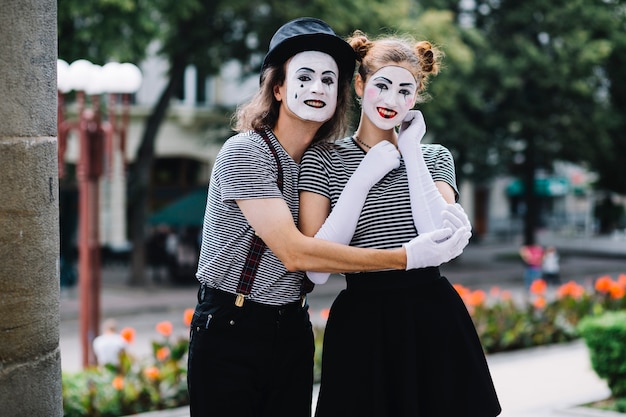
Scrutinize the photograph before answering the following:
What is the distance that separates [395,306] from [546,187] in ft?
146

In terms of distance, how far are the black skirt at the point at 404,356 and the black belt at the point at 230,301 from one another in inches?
8.4

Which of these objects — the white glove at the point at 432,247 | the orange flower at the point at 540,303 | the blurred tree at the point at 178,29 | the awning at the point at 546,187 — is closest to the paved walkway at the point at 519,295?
the orange flower at the point at 540,303

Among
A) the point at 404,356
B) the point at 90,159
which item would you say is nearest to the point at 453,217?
the point at 404,356

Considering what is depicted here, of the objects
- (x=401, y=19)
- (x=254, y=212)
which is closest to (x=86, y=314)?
(x=254, y=212)

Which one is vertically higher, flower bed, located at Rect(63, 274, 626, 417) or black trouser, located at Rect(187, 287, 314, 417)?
black trouser, located at Rect(187, 287, 314, 417)

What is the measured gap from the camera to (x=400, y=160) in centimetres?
326

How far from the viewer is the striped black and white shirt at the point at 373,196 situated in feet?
10.4

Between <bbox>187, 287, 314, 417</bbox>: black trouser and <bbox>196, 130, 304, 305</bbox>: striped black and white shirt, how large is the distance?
0.21 feet

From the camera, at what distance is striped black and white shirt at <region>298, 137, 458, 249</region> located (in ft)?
10.4

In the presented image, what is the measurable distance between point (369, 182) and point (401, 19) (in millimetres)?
18659

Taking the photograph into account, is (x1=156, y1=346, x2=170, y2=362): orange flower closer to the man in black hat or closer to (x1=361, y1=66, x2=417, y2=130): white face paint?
the man in black hat

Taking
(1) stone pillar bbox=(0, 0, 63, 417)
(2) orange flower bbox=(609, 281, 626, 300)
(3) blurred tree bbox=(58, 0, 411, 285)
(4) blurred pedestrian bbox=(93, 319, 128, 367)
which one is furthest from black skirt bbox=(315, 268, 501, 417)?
(3) blurred tree bbox=(58, 0, 411, 285)

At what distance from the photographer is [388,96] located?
131 inches

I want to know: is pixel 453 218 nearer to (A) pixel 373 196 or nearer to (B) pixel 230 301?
(A) pixel 373 196
